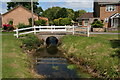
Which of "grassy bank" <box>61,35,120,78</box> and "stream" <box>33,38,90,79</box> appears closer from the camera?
"grassy bank" <box>61,35,120,78</box>

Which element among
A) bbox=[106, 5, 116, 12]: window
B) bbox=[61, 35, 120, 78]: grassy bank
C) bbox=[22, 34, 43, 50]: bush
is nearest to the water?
bbox=[61, 35, 120, 78]: grassy bank

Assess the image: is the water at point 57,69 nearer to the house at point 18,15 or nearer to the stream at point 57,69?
the stream at point 57,69

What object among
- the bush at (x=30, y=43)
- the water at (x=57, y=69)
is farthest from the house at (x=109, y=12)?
the water at (x=57, y=69)

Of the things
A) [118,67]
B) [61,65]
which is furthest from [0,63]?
[118,67]

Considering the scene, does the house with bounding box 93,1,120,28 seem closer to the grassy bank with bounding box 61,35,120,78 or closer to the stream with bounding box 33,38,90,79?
Result: the grassy bank with bounding box 61,35,120,78

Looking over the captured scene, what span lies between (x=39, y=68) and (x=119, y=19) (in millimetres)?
26388

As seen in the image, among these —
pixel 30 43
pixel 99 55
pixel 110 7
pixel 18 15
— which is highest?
pixel 110 7

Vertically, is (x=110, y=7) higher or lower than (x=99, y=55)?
higher

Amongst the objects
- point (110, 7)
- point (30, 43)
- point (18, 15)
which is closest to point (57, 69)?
point (30, 43)

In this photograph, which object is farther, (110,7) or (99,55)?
(110,7)

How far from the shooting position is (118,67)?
995cm

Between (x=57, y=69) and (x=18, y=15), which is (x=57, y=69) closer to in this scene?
(x=57, y=69)

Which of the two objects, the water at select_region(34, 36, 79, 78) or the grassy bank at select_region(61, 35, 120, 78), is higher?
the grassy bank at select_region(61, 35, 120, 78)

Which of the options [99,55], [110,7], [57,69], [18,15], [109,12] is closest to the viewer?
[57,69]
